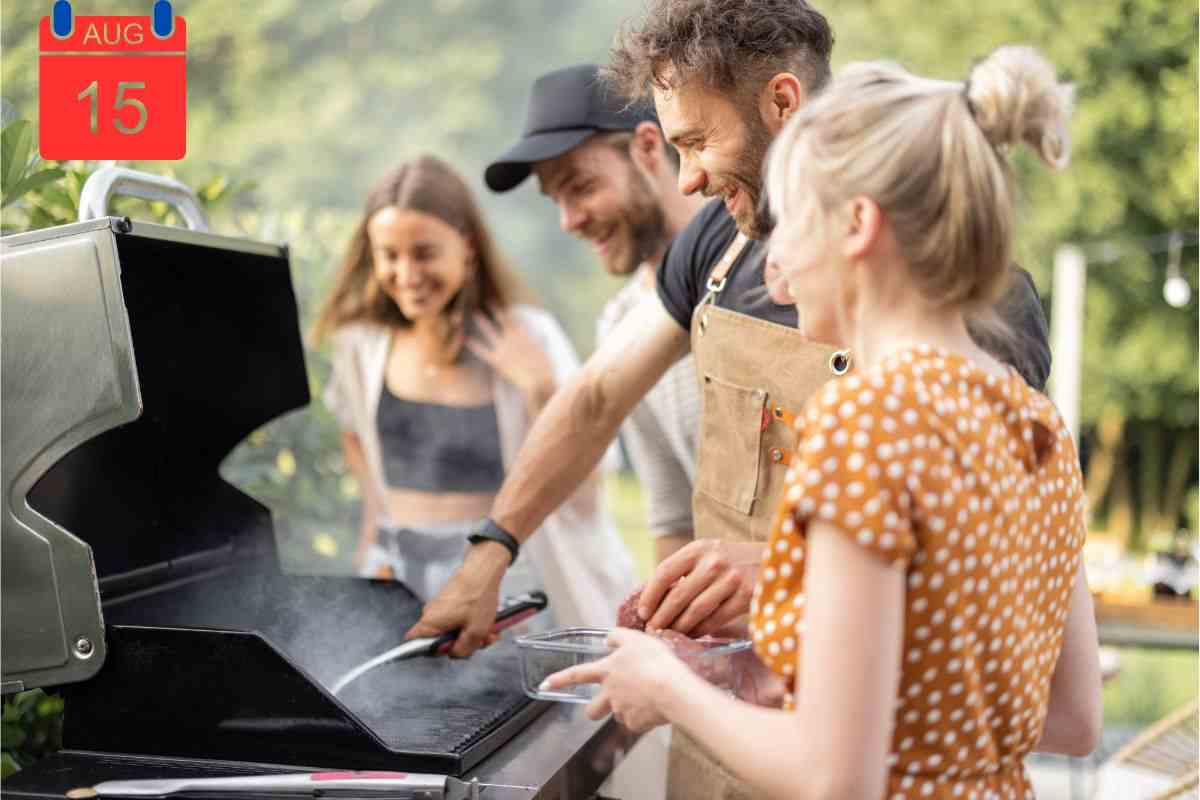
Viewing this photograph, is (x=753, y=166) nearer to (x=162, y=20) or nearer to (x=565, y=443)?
(x=565, y=443)

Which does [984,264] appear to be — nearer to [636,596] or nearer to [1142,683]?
[636,596]

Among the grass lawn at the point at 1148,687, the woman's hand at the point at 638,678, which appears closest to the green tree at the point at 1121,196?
the grass lawn at the point at 1148,687

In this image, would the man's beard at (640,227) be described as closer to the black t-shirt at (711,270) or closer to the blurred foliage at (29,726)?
the black t-shirt at (711,270)

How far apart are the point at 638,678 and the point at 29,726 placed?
1396 millimetres

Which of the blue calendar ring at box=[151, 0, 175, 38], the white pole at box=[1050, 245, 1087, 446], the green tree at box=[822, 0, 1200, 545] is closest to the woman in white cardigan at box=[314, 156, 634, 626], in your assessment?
the blue calendar ring at box=[151, 0, 175, 38]

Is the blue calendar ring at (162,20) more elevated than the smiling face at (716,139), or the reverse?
the blue calendar ring at (162,20)

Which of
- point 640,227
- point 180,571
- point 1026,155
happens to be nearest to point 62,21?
point 180,571

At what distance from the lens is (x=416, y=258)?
3.49 metres

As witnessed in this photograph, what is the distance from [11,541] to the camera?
1410 mm

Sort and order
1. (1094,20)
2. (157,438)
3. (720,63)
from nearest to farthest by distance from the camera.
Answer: (720,63)
(157,438)
(1094,20)

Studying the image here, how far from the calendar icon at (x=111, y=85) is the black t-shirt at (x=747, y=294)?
0.98m

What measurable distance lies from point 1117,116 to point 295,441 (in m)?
7.89

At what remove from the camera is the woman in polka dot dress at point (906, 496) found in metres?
0.91

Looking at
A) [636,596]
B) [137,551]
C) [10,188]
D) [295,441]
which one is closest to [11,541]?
[137,551]
